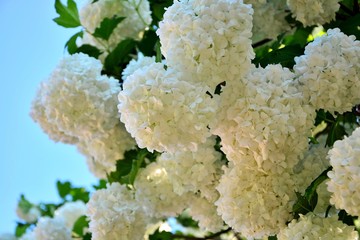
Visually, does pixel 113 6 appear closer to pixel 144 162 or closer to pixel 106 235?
pixel 144 162

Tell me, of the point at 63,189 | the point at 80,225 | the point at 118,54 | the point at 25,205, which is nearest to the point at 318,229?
the point at 118,54

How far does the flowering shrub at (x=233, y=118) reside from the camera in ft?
3.54

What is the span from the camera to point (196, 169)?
1.43 metres

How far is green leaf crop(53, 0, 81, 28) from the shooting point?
1.79m

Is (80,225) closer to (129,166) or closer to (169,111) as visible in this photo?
(129,166)

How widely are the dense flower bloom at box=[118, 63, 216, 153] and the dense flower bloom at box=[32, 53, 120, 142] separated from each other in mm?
429

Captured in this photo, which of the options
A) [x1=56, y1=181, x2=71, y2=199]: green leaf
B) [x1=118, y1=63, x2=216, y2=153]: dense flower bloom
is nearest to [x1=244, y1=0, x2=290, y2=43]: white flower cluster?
[x1=118, y1=63, x2=216, y2=153]: dense flower bloom

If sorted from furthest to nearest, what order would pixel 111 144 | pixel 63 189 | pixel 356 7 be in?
pixel 63 189 < pixel 111 144 < pixel 356 7

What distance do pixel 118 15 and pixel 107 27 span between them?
0.17ft

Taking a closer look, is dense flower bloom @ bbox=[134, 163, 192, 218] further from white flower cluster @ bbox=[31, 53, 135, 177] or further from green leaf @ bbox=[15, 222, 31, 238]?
green leaf @ bbox=[15, 222, 31, 238]

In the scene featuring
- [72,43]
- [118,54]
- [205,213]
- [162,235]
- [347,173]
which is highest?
[72,43]

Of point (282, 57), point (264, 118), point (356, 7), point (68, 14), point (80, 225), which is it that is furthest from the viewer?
point (80, 225)

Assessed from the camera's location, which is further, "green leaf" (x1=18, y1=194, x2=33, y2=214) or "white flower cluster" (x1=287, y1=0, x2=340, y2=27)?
"green leaf" (x1=18, y1=194, x2=33, y2=214)

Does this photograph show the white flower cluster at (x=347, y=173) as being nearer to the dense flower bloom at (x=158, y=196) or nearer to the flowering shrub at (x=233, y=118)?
the flowering shrub at (x=233, y=118)
